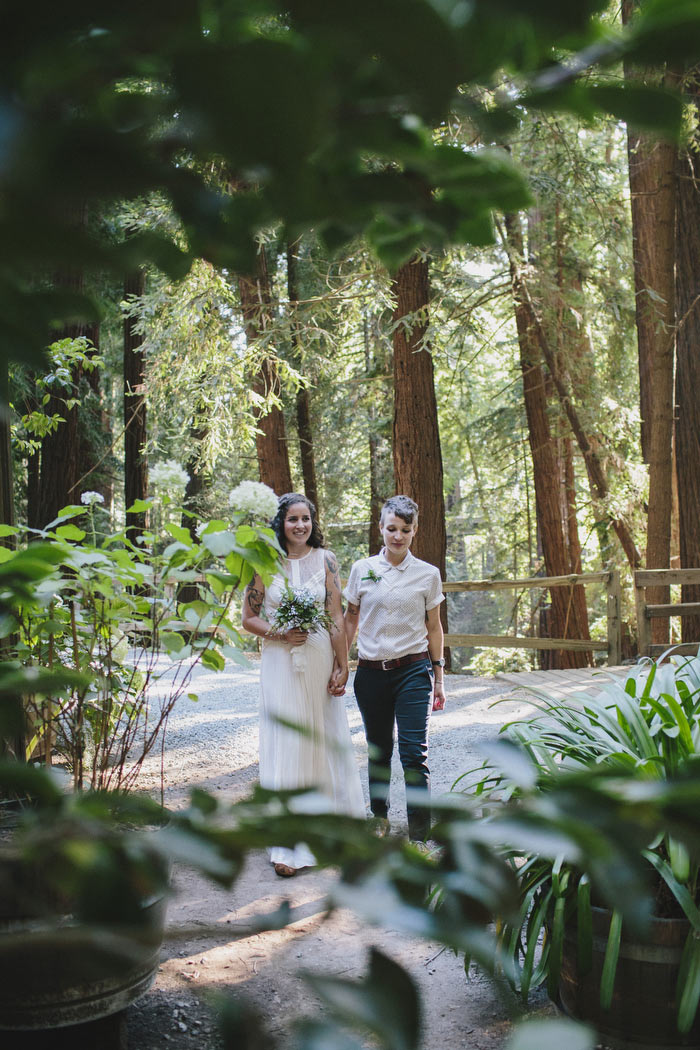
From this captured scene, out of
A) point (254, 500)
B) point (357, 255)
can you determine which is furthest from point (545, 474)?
point (254, 500)

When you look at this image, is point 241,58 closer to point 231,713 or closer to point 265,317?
point 231,713

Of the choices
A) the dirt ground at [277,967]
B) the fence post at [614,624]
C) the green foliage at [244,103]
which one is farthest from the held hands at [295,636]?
the fence post at [614,624]

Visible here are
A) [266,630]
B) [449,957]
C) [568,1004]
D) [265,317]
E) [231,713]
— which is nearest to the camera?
[568,1004]

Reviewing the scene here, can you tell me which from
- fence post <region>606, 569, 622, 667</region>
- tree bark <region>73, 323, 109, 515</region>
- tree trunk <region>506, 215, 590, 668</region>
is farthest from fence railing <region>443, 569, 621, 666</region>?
tree bark <region>73, 323, 109, 515</region>

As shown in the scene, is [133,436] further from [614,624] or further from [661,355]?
[661,355]

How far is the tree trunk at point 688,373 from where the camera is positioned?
10.9m

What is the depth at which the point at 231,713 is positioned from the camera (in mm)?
9188

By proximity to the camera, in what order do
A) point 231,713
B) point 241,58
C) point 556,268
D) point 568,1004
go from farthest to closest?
point 556,268
point 231,713
point 568,1004
point 241,58

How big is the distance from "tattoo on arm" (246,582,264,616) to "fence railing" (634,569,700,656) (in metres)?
6.08

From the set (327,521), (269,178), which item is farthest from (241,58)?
(327,521)

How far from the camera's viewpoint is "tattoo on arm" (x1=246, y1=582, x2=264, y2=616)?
15.1 ft

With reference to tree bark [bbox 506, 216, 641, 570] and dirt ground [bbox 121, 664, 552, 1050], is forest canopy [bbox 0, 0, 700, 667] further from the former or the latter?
dirt ground [bbox 121, 664, 552, 1050]

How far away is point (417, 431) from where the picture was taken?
410 inches

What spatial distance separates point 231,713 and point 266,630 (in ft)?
16.2
